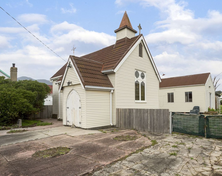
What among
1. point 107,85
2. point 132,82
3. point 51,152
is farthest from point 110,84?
point 51,152

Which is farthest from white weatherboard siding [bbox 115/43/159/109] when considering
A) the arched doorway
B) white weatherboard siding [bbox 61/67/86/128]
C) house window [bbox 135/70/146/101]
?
the arched doorway

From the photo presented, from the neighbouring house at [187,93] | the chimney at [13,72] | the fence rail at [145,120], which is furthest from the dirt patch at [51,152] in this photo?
the neighbouring house at [187,93]

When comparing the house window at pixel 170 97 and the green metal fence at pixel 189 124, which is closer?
the green metal fence at pixel 189 124

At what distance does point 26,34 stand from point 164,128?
40.2 ft

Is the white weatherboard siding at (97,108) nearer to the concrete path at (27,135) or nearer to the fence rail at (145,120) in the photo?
the fence rail at (145,120)

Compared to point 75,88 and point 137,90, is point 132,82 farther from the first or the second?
point 75,88

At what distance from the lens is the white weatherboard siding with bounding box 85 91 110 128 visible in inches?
390

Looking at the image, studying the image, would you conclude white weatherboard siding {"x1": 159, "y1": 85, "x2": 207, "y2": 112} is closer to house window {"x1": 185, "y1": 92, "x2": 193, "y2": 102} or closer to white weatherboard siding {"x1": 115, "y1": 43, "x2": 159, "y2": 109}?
house window {"x1": 185, "y1": 92, "x2": 193, "y2": 102}

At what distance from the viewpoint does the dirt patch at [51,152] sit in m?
5.29

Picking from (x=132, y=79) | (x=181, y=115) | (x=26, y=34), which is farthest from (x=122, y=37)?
(x=181, y=115)

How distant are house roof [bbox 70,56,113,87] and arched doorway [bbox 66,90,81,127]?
1419mm

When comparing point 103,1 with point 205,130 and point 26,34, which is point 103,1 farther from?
point 205,130

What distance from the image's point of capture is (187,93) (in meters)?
22.6

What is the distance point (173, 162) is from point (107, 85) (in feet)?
22.9
